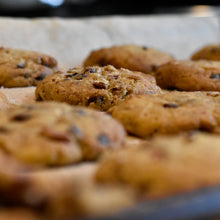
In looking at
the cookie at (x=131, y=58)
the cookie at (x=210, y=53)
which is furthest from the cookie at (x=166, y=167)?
the cookie at (x=210, y=53)

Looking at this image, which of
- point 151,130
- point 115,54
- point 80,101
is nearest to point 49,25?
point 115,54

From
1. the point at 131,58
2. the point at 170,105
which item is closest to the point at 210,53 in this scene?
the point at 131,58

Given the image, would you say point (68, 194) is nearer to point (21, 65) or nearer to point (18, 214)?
point (18, 214)

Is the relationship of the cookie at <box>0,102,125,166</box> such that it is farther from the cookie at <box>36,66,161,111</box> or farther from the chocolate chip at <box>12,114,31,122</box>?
the cookie at <box>36,66,161,111</box>

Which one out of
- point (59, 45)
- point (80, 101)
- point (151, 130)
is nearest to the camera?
point (151, 130)

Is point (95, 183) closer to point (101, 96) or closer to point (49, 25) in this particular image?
point (101, 96)
